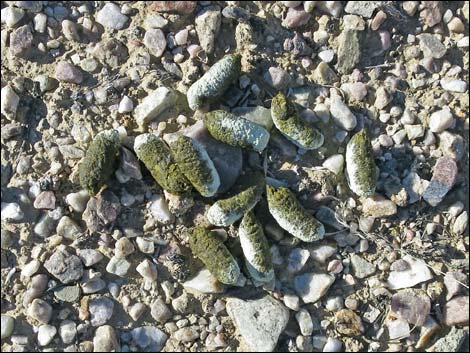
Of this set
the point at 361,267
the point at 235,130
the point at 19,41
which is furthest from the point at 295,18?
the point at 19,41

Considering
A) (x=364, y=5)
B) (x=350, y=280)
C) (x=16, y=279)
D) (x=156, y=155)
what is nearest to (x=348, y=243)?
(x=350, y=280)

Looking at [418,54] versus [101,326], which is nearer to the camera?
[101,326]

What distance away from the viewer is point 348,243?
3715 mm

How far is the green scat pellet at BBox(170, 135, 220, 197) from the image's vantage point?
343 centimetres

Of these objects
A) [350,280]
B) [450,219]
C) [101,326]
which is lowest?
[101,326]

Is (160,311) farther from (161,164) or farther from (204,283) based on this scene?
(161,164)

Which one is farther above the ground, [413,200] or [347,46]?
[347,46]

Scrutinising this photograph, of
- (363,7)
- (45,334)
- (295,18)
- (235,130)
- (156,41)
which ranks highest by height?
(363,7)

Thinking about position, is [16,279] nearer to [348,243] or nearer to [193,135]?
[193,135]

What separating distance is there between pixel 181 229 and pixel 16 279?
1.08 meters

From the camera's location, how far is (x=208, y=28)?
3756mm

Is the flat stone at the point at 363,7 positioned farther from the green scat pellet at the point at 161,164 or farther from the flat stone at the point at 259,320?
the flat stone at the point at 259,320

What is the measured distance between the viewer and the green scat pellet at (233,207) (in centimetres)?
352

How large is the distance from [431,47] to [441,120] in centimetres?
52
